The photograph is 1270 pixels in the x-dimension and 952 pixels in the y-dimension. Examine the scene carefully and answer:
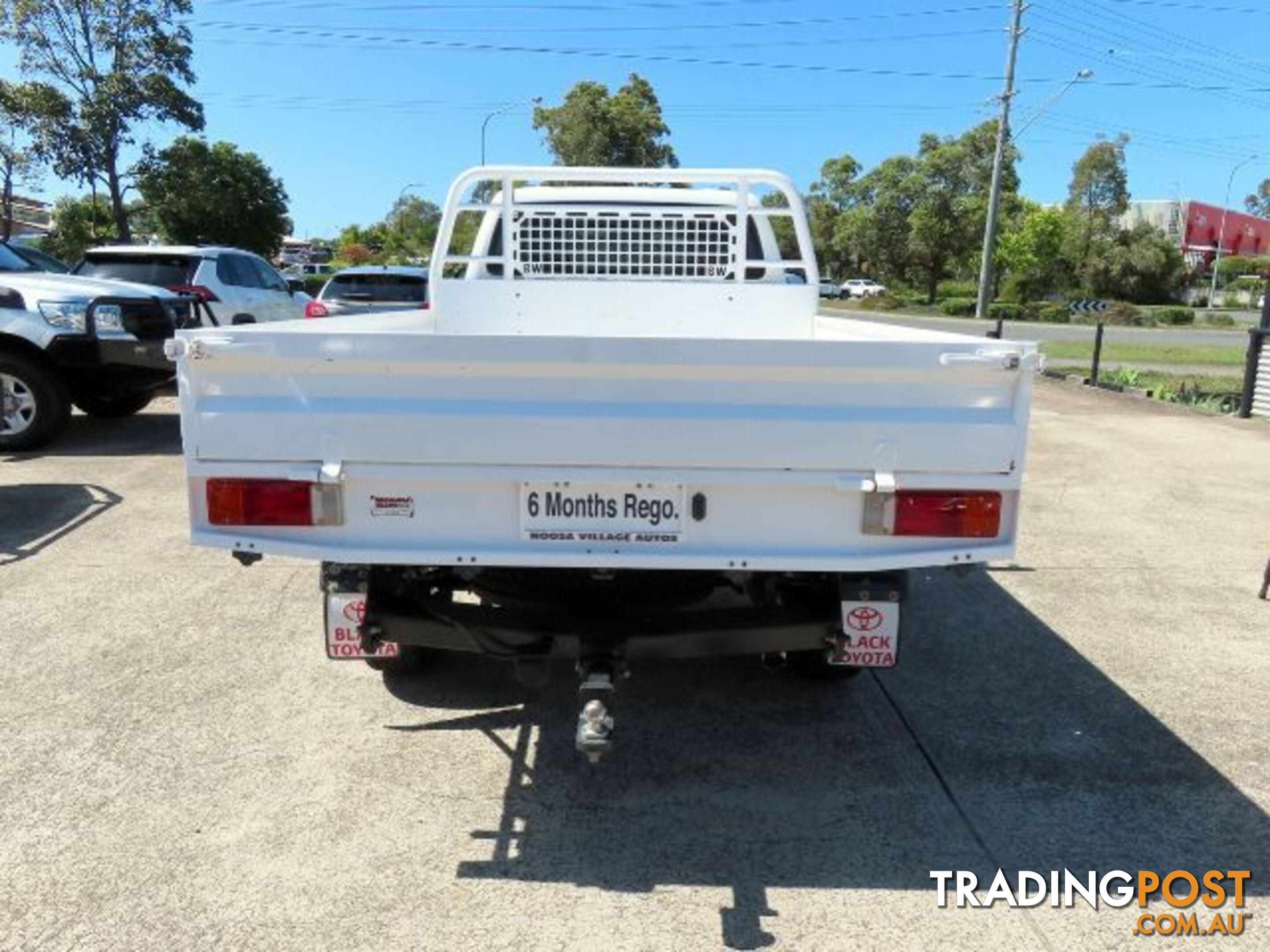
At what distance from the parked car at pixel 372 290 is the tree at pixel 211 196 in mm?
17917

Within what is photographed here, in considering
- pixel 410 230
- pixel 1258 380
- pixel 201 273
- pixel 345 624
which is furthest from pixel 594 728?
pixel 410 230

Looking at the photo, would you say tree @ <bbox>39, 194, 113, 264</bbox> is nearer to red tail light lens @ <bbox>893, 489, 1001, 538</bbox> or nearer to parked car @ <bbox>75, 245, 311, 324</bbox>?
parked car @ <bbox>75, 245, 311, 324</bbox>

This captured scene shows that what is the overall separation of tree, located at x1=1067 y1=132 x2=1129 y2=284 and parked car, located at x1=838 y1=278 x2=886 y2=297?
1164 centimetres

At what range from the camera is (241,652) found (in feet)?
15.6

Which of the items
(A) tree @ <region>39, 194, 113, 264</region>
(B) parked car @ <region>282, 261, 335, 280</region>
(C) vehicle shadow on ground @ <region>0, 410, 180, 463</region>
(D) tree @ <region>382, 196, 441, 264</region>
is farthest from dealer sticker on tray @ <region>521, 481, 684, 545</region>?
(D) tree @ <region>382, 196, 441, 264</region>

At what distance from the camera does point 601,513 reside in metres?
3.13

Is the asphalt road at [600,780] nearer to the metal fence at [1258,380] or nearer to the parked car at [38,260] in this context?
the parked car at [38,260]

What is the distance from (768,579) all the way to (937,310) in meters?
51.0

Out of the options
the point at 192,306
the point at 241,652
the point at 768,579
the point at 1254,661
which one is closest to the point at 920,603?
the point at 1254,661

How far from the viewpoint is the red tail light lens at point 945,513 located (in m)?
3.11

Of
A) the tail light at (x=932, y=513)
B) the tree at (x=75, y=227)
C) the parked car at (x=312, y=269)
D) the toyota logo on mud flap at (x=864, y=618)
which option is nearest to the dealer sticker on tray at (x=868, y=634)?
the toyota logo on mud flap at (x=864, y=618)

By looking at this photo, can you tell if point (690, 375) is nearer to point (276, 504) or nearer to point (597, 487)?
point (597, 487)

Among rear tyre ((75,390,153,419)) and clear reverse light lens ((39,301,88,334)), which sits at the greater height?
clear reverse light lens ((39,301,88,334))
